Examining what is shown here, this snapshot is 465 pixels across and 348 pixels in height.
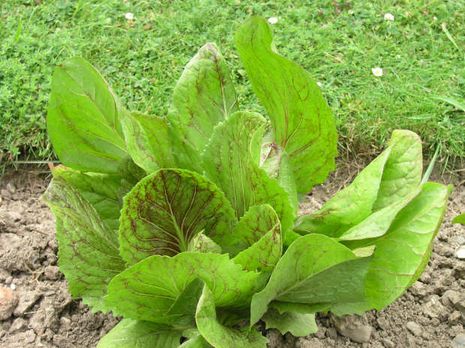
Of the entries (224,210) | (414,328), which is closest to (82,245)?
(224,210)

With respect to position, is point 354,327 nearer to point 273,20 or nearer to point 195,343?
point 195,343

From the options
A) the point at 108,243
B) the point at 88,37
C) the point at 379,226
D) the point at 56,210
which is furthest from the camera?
the point at 88,37

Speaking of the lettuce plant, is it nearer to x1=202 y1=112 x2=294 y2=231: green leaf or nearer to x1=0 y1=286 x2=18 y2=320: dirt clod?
x1=202 y1=112 x2=294 y2=231: green leaf

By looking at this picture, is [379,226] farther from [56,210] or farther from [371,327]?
[56,210]

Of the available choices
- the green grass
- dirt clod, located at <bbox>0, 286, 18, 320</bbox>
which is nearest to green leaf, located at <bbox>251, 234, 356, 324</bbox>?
dirt clod, located at <bbox>0, 286, 18, 320</bbox>

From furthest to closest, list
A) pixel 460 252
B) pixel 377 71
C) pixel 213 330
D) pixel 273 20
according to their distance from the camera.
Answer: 1. pixel 273 20
2. pixel 377 71
3. pixel 460 252
4. pixel 213 330

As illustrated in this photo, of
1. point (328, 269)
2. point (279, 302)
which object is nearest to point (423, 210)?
point (328, 269)
